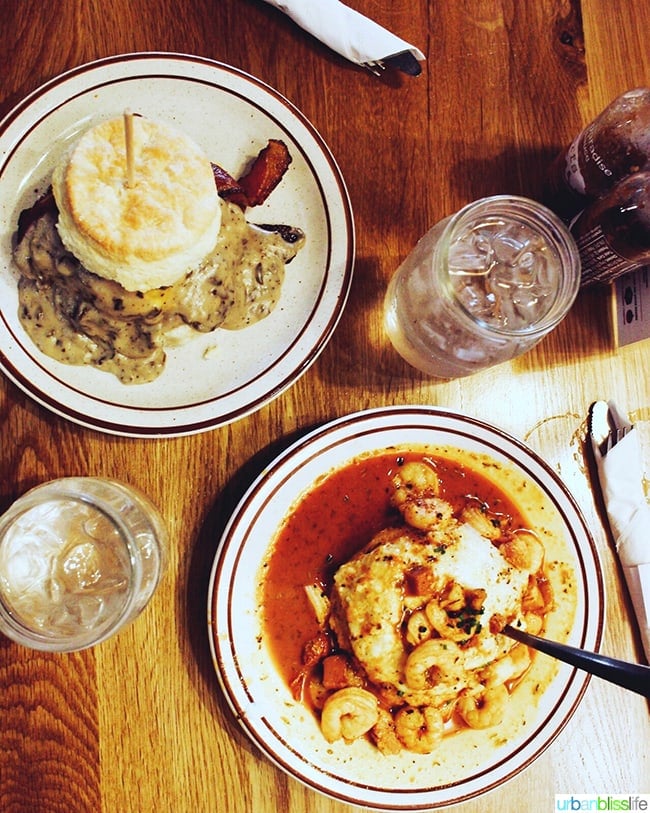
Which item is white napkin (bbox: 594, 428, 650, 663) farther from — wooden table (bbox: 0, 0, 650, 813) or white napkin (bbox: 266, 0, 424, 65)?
white napkin (bbox: 266, 0, 424, 65)

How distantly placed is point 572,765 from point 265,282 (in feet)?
4.42

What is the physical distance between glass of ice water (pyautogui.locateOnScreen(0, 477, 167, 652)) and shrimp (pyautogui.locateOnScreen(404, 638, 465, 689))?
0.58 metres

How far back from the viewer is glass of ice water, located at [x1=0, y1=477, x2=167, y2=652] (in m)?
1.50

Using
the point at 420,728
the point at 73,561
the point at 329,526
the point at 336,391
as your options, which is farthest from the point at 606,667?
the point at 73,561

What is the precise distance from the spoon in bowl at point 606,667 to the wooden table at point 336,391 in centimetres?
40

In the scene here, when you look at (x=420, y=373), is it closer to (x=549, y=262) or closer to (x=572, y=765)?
(x=549, y=262)

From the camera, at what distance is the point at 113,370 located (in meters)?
1.67

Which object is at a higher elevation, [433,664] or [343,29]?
[343,29]

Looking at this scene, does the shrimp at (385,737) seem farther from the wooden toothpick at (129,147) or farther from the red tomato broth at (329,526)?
the wooden toothpick at (129,147)

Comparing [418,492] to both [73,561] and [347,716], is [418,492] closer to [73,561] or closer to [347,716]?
[347,716]

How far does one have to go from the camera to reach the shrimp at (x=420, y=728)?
65.9 inches

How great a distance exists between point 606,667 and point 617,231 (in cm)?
88

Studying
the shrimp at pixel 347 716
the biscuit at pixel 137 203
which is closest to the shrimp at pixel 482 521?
the shrimp at pixel 347 716

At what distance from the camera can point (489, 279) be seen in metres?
1.67
